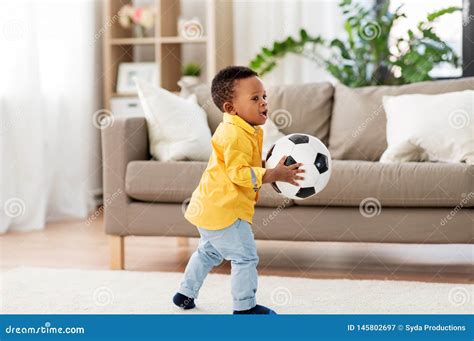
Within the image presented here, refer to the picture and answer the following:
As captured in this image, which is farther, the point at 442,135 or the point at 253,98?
the point at 442,135

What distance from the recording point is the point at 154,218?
308cm

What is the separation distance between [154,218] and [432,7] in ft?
8.70

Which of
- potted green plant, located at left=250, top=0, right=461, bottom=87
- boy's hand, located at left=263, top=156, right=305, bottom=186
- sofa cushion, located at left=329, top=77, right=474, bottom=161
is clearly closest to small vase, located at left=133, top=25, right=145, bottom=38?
potted green plant, located at left=250, top=0, right=461, bottom=87

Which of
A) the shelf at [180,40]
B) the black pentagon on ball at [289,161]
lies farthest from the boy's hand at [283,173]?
the shelf at [180,40]

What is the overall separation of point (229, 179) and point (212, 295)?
60 cm

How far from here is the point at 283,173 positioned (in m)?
2.10

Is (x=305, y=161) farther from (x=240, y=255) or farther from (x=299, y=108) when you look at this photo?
(x=299, y=108)

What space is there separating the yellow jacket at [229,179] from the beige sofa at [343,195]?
0.73 metres

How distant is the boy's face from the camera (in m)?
2.15

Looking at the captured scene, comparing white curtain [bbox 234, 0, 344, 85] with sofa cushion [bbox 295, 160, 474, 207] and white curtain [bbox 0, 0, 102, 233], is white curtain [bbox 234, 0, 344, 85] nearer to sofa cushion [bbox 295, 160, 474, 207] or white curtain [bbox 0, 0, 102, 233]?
white curtain [bbox 0, 0, 102, 233]

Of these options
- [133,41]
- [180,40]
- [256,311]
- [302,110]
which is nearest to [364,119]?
[302,110]

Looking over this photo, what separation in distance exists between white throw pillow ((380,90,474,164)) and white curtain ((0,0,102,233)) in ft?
6.81
